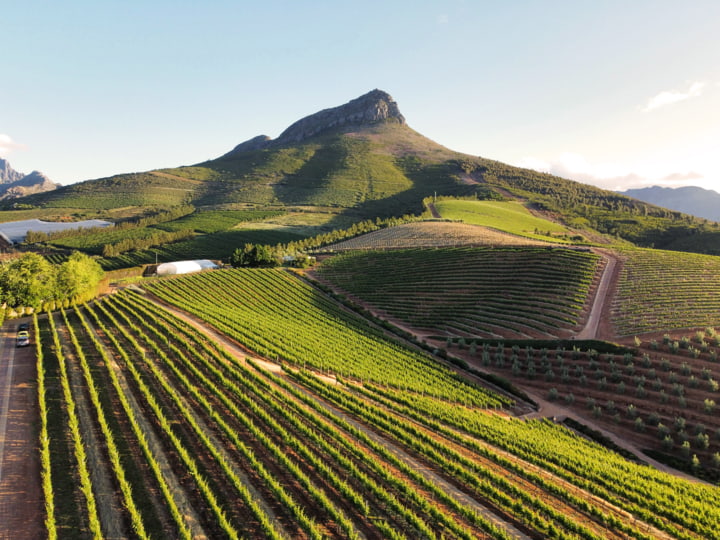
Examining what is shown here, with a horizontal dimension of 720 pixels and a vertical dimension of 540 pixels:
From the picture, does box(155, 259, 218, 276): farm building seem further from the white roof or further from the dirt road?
the white roof

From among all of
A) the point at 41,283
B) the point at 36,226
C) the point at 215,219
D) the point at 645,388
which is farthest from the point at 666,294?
the point at 36,226

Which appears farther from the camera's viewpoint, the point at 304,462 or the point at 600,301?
the point at 600,301

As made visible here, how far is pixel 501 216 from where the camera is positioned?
13350cm

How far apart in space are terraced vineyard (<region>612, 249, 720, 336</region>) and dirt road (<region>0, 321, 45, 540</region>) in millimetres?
53699

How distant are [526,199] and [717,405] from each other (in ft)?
529

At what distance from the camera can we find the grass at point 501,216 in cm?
11806

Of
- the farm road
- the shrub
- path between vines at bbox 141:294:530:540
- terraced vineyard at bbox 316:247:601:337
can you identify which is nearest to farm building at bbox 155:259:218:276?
terraced vineyard at bbox 316:247:601:337

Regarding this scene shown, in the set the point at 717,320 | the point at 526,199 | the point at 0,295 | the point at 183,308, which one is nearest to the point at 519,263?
the point at 717,320

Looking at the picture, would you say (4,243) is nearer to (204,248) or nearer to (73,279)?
(204,248)

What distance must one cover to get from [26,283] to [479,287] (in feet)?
219

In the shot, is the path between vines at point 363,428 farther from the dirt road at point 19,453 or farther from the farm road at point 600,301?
the farm road at point 600,301

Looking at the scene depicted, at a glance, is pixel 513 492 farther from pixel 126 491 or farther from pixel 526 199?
pixel 526 199

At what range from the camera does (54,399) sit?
25.4 m

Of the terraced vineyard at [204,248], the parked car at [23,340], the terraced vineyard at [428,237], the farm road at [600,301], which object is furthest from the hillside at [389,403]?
the terraced vineyard at [204,248]
